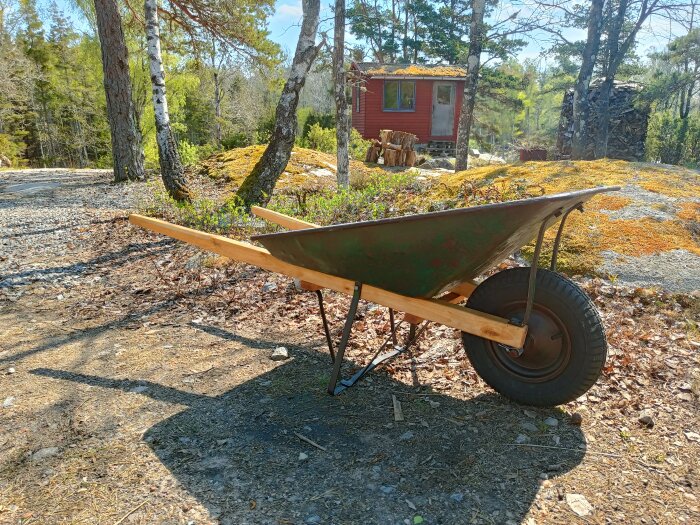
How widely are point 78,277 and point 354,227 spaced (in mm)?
4202

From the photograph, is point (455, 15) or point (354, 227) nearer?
point (354, 227)

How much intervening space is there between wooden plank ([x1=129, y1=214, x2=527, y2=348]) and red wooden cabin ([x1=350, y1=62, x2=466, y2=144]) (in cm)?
2035

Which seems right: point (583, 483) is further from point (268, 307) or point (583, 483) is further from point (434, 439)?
point (268, 307)

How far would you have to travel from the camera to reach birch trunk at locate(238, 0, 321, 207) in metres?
6.83

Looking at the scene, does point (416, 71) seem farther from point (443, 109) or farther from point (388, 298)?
point (388, 298)

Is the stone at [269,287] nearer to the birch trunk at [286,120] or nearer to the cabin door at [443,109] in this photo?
the birch trunk at [286,120]

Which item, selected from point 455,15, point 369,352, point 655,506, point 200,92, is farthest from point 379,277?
point 200,92

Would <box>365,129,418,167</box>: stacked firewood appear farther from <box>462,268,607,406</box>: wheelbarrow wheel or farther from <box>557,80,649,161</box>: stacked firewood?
<box>462,268,607,406</box>: wheelbarrow wheel

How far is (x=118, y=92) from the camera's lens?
401 inches

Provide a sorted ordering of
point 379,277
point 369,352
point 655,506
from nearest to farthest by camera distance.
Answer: point 655,506
point 379,277
point 369,352

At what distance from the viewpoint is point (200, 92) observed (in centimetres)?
3275

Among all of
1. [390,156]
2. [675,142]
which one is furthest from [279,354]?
[675,142]

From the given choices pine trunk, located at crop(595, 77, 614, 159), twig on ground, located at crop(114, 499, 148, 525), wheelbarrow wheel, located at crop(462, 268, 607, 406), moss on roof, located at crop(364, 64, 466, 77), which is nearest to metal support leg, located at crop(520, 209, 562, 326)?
wheelbarrow wheel, located at crop(462, 268, 607, 406)

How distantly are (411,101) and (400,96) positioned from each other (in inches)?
23.0
